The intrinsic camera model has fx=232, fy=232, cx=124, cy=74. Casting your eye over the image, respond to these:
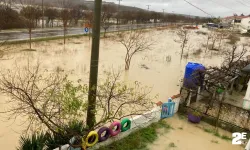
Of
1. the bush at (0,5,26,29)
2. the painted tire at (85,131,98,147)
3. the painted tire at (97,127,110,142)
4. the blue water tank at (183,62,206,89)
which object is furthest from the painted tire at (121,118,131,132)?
the bush at (0,5,26,29)

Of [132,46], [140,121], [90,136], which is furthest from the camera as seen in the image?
[132,46]

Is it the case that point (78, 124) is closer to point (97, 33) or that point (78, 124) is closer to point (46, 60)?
point (97, 33)

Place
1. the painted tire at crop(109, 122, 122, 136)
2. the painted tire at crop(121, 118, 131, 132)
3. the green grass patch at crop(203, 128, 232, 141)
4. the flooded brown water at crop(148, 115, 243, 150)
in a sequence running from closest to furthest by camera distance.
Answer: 1. the painted tire at crop(109, 122, 122, 136)
2. the painted tire at crop(121, 118, 131, 132)
3. the flooded brown water at crop(148, 115, 243, 150)
4. the green grass patch at crop(203, 128, 232, 141)

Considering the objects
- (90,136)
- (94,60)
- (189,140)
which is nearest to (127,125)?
(90,136)

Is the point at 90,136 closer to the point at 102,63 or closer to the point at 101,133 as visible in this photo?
the point at 101,133

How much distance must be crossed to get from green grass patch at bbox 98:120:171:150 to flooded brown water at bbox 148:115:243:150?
0.80 feet

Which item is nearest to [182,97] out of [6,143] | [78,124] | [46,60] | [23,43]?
[78,124]

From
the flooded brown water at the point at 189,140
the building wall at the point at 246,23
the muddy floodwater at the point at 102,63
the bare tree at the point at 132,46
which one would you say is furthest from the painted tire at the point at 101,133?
the building wall at the point at 246,23

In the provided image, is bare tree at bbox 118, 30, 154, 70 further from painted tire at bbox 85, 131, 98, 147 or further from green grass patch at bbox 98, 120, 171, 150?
painted tire at bbox 85, 131, 98, 147

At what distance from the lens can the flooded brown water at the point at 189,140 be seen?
8.27 meters
